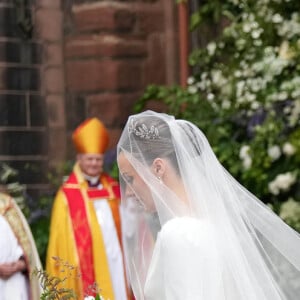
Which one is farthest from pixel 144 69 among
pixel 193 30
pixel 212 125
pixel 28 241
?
pixel 28 241

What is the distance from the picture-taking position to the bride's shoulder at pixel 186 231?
4258mm

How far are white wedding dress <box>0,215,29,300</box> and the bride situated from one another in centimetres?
292

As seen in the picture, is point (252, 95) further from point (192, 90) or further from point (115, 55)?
point (115, 55)

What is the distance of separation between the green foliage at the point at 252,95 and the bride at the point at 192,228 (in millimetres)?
3209

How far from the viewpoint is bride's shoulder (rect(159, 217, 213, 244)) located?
426cm

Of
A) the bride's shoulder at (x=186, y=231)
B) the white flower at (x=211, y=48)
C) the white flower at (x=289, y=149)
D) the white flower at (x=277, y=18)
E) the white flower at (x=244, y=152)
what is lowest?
the white flower at (x=244, y=152)

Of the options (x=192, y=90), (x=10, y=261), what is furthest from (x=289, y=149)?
(x=10, y=261)

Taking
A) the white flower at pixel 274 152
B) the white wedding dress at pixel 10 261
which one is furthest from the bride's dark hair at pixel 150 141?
Result: the white flower at pixel 274 152

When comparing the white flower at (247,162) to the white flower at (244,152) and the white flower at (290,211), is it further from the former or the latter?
the white flower at (290,211)

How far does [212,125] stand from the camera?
9.17m

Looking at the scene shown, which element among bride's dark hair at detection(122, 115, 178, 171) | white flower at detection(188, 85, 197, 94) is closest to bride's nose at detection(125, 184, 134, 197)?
bride's dark hair at detection(122, 115, 178, 171)

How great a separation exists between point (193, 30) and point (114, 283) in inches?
102

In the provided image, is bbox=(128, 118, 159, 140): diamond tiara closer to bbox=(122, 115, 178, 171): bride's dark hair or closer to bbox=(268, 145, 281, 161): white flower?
bbox=(122, 115, 178, 171): bride's dark hair

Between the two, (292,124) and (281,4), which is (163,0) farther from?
(292,124)
